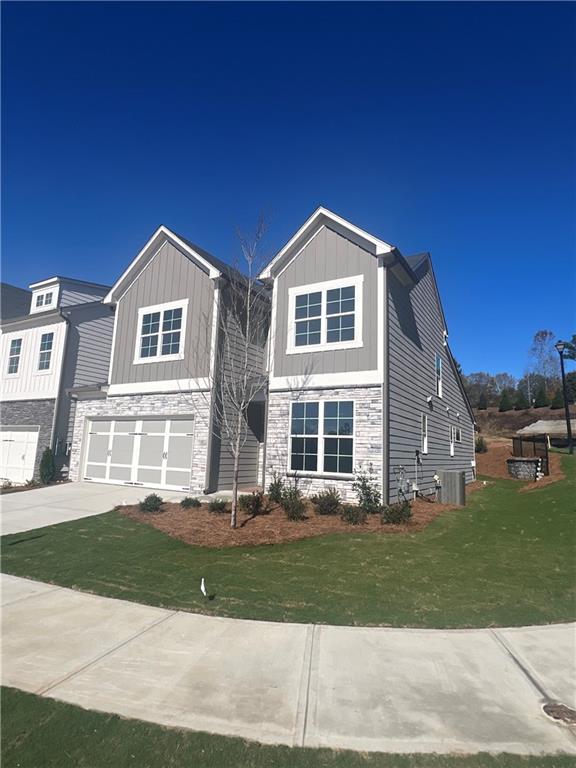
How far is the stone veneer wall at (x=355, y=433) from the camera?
12.1 m

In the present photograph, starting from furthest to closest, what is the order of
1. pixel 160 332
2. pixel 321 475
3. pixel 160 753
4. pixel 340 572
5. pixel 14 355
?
1. pixel 14 355
2. pixel 160 332
3. pixel 321 475
4. pixel 340 572
5. pixel 160 753

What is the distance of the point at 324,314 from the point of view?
44.9 ft

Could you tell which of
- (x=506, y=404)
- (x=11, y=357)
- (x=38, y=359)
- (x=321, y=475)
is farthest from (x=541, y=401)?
(x=11, y=357)

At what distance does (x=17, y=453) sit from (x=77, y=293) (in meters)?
8.92

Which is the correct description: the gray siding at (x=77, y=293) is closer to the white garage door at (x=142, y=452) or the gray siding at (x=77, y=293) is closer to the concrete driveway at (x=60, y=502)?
the white garage door at (x=142, y=452)

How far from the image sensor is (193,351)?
15016 millimetres

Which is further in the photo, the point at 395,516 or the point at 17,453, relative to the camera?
the point at 17,453

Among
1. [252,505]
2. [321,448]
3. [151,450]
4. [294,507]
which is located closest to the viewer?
[294,507]

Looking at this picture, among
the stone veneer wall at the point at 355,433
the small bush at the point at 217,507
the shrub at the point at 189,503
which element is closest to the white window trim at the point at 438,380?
the stone veneer wall at the point at 355,433

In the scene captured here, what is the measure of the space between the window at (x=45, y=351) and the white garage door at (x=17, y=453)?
2931 millimetres

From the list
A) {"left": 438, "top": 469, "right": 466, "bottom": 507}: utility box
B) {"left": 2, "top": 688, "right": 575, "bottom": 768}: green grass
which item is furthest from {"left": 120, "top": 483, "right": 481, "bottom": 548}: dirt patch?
{"left": 2, "top": 688, "right": 575, "bottom": 768}: green grass

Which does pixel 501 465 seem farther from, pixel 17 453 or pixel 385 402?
pixel 17 453

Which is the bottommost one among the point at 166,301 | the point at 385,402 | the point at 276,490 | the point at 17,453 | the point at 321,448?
the point at 276,490

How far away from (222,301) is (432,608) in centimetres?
1160
